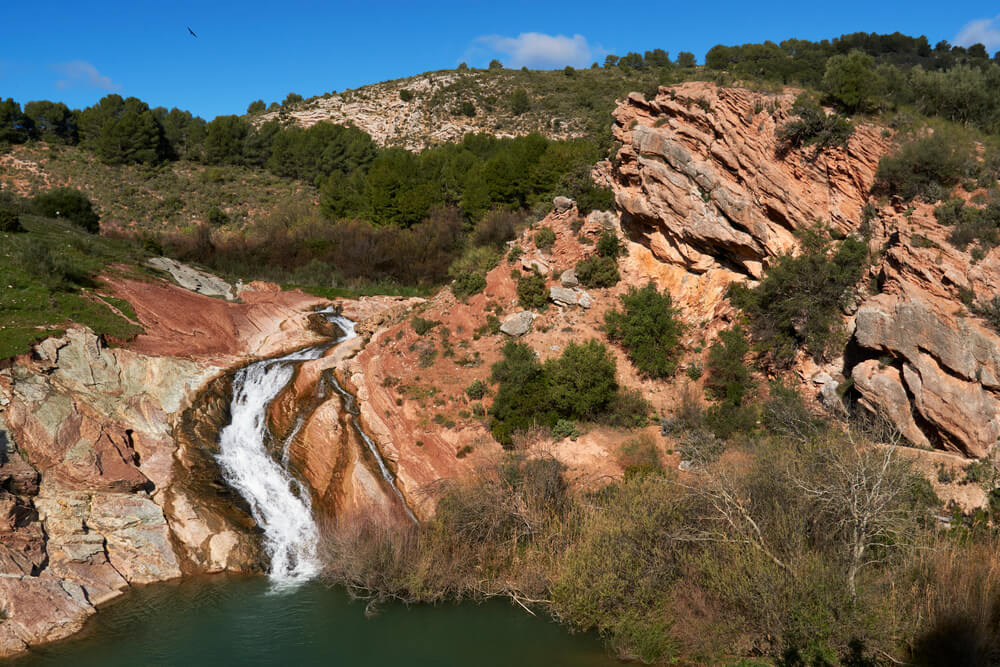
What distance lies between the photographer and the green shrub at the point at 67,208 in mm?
45938

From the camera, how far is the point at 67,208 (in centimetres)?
4675

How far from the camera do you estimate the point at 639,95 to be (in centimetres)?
3195

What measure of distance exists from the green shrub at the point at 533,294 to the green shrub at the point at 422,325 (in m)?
4.19

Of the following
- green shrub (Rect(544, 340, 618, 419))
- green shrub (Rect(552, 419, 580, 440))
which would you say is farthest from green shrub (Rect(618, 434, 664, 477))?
green shrub (Rect(544, 340, 618, 419))

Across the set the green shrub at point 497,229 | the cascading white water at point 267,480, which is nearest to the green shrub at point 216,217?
the green shrub at point 497,229

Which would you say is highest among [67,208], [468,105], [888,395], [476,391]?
[468,105]

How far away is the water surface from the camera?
15.0 m

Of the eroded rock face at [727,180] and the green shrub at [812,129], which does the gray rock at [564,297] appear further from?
the green shrub at [812,129]

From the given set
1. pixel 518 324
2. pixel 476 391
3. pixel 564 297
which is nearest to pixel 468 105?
pixel 564 297

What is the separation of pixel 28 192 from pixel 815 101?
2679 inches

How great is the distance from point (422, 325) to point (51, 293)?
50.7 ft

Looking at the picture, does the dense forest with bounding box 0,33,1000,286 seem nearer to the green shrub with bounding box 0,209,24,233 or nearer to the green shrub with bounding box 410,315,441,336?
the green shrub with bounding box 0,209,24,233

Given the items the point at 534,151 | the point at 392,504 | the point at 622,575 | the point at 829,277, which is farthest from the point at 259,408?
the point at 534,151

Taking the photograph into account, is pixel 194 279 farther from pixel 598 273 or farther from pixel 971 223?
pixel 971 223
